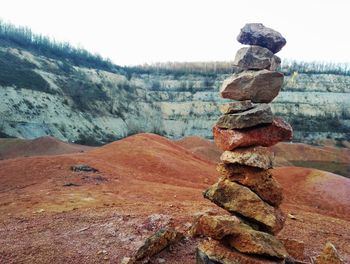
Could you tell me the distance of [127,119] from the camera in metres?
65.9

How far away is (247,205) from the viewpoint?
302 inches

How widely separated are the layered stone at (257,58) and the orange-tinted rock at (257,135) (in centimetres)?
119

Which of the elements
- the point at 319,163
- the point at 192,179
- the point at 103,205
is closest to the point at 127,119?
the point at 319,163

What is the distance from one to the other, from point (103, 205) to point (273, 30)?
345 inches

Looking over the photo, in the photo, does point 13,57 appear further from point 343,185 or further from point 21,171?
point 343,185

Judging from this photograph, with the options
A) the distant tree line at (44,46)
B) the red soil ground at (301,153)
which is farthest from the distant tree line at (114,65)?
the red soil ground at (301,153)

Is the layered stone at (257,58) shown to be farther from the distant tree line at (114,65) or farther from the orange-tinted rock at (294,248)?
the distant tree line at (114,65)

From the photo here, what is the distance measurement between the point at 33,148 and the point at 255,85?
28887 millimetres

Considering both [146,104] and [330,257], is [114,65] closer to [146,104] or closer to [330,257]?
[146,104]

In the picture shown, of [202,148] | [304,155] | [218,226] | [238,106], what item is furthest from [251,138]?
[304,155]

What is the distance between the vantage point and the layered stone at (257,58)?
8.02 metres

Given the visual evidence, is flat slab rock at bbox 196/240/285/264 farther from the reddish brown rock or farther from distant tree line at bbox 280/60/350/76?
distant tree line at bbox 280/60/350/76

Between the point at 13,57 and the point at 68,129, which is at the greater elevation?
the point at 13,57

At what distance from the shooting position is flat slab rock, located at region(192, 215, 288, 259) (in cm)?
693
